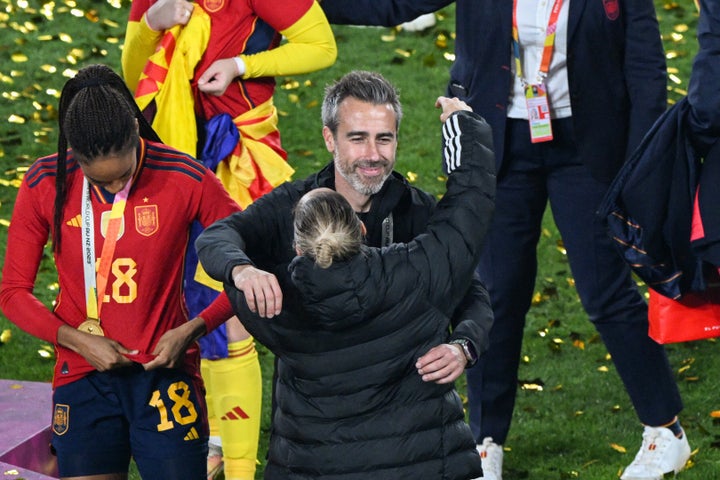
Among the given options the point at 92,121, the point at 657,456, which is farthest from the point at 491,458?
the point at 92,121

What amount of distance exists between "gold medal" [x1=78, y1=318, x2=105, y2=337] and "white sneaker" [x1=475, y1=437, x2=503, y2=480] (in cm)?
204

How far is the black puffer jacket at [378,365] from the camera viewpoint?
3795mm

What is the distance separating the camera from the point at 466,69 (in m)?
5.61

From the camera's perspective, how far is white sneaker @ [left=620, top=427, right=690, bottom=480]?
581 cm

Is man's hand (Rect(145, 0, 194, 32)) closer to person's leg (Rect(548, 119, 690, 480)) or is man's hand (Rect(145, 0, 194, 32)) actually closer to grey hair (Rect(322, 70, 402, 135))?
grey hair (Rect(322, 70, 402, 135))

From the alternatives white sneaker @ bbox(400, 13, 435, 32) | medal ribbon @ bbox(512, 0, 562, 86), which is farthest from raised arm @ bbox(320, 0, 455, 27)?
white sneaker @ bbox(400, 13, 435, 32)

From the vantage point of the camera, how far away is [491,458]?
5.89 m

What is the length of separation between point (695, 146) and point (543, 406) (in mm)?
2435

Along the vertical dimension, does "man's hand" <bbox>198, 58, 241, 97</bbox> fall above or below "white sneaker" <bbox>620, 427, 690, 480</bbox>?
above

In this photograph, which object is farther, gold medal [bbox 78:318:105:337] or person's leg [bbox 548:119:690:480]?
person's leg [bbox 548:119:690:480]

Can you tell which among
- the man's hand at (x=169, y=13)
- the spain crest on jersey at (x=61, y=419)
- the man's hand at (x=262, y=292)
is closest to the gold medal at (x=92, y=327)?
the spain crest on jersey at (x=61, y=419)

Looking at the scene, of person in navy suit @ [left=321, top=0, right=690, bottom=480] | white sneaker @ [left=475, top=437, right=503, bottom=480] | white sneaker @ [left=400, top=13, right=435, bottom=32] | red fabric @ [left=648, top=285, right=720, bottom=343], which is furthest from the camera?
white sneaker @ [left=400, top=13, right=435, bottom=32]

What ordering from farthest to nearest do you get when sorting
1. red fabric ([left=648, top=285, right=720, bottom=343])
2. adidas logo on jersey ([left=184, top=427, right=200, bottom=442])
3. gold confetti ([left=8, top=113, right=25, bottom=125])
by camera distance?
gold confetti ([left=8, top=113, right=25, bottom=125]) → red fabric ([left=648, top=285, right=720, bottom=343]) → adidas logo on jersey ([left=184, top=427, right=200, bottom=442])

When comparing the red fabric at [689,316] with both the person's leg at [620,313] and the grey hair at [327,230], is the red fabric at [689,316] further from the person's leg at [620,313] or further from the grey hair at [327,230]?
the grey hair at [327,230]
